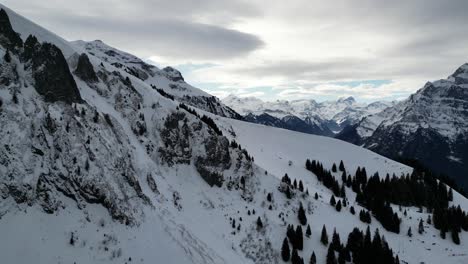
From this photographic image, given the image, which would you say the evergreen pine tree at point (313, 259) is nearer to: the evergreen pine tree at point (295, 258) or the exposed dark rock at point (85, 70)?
the evergreen pine tree at point (295, 258)

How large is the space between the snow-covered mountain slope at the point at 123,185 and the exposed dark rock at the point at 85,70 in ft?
1.10

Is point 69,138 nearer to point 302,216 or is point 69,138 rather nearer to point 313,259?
point 313,259

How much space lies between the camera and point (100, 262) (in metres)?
59.7

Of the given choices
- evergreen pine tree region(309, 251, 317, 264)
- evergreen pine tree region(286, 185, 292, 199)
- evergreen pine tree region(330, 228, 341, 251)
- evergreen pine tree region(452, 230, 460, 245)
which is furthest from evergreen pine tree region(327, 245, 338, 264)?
evergreen pine tree region(452, 230, 460, 245)

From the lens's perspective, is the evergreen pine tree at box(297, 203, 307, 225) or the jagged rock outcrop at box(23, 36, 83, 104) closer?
the jagged rock outcrop at box(23, 36, 83, 104)

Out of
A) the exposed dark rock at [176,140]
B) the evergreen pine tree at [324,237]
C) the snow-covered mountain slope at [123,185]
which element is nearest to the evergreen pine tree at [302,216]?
the snow-covered mountain slope at [123,185]

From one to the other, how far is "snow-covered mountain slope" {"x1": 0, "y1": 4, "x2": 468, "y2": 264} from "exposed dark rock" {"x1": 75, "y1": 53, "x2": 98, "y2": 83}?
1.10ft

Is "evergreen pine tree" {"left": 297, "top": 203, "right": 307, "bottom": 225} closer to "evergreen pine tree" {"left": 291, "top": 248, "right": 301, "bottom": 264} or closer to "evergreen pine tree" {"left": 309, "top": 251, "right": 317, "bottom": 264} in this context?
"evergreen pine tree" {"left": 309, "top": 251, "right": 317, "bottom": 264}

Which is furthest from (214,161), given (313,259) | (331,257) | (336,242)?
(331,257)

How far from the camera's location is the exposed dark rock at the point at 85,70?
317 feet

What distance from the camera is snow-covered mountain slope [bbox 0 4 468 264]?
2373 inches

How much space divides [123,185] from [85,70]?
131ft

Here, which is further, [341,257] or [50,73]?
[341,257]

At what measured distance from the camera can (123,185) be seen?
243 feet
